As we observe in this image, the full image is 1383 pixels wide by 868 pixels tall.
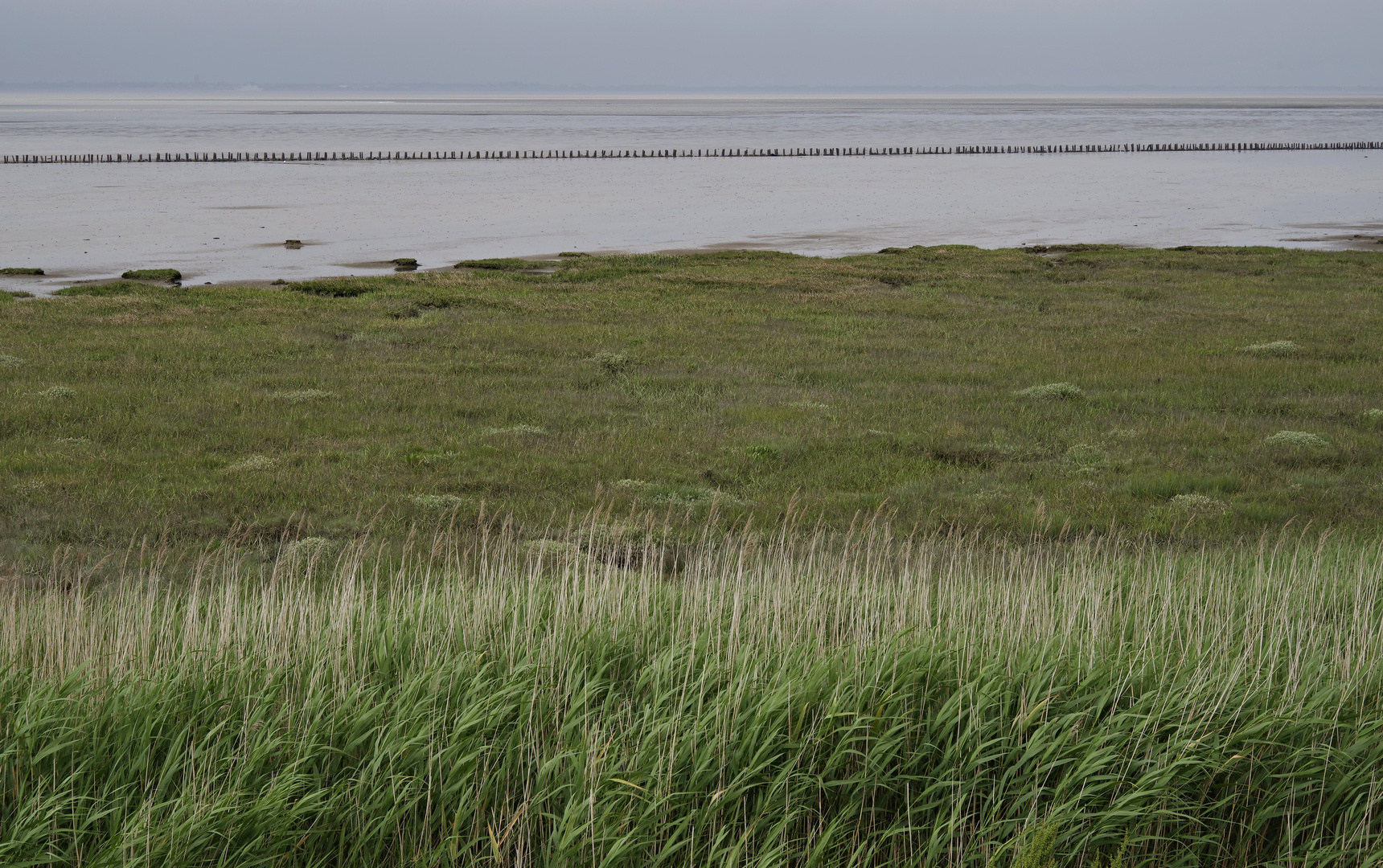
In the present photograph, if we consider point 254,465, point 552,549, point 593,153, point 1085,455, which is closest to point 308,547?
point 552,549

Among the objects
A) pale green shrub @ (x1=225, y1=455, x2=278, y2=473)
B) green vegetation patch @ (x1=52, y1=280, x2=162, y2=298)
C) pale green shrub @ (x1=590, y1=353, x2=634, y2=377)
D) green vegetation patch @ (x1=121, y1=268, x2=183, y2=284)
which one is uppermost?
green vegetation patch @ (x1=121, y1=268, x2=183, y2=284)

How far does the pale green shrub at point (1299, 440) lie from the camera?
Answer: 61.0 feet

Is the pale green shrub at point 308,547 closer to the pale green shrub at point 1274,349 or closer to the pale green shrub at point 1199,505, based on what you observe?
the pale green shrub at point 1199,505

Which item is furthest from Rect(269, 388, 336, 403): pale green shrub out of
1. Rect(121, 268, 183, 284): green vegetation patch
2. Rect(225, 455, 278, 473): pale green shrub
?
Rect(121, 268, 183, 284): green vegetation patch

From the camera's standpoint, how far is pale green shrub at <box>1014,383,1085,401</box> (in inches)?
894

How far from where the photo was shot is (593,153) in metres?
163

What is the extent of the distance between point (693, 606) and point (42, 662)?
452cm

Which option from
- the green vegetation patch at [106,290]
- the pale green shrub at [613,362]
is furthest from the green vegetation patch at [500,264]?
the pale green shrub at [613,362]

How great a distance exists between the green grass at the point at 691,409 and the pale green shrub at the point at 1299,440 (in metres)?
0.10

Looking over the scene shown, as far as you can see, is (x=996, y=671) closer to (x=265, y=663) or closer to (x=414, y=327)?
(x=265, y=663)

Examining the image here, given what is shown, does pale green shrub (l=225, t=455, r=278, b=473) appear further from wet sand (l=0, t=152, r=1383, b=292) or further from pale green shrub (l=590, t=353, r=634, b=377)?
wet sand (l=0, t=152, r=1383, b=292)

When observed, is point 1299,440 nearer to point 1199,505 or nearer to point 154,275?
point 1199,505

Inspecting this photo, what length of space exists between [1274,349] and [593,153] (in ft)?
467

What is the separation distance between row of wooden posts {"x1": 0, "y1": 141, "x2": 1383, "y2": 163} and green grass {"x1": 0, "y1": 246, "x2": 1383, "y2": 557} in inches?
4361
